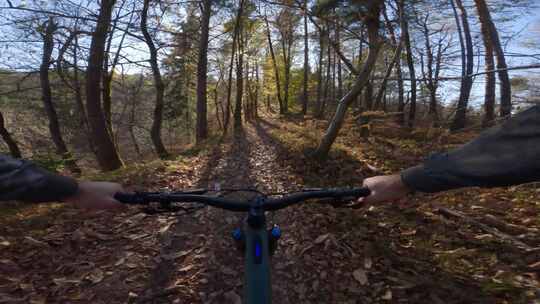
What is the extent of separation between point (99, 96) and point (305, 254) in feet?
26.5

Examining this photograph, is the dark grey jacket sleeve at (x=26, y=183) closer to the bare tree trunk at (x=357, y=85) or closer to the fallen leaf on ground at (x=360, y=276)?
the fallen leaf on ground at (x=360, y=276)

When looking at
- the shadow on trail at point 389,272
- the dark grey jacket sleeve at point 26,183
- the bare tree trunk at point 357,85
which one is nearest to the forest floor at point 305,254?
the shadow on trail at point 389,272

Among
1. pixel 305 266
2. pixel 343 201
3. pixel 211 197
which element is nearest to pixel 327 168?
pixel 305 266

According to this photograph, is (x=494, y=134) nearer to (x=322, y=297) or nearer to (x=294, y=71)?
(x=322, y=297)

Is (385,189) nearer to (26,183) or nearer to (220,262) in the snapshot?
(26,183)

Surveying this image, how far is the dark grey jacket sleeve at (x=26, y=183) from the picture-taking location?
1.33 meters

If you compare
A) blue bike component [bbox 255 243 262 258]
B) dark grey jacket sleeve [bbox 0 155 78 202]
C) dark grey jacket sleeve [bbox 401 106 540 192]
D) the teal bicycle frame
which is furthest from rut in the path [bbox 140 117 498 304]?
dark grey jacket sleeve [bbox 401 106 540 192]

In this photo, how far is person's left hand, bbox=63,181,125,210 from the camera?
1.61 metres

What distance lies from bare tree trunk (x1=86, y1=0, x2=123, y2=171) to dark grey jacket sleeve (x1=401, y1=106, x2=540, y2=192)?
8.73 meters

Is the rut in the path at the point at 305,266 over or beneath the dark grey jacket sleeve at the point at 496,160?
beneath

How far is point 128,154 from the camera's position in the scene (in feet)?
96.0

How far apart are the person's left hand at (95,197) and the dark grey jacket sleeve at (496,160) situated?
1.82m

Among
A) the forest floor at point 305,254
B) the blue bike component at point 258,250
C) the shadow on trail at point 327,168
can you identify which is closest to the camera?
the blue bike component at point 258,250

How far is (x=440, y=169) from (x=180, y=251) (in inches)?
137
